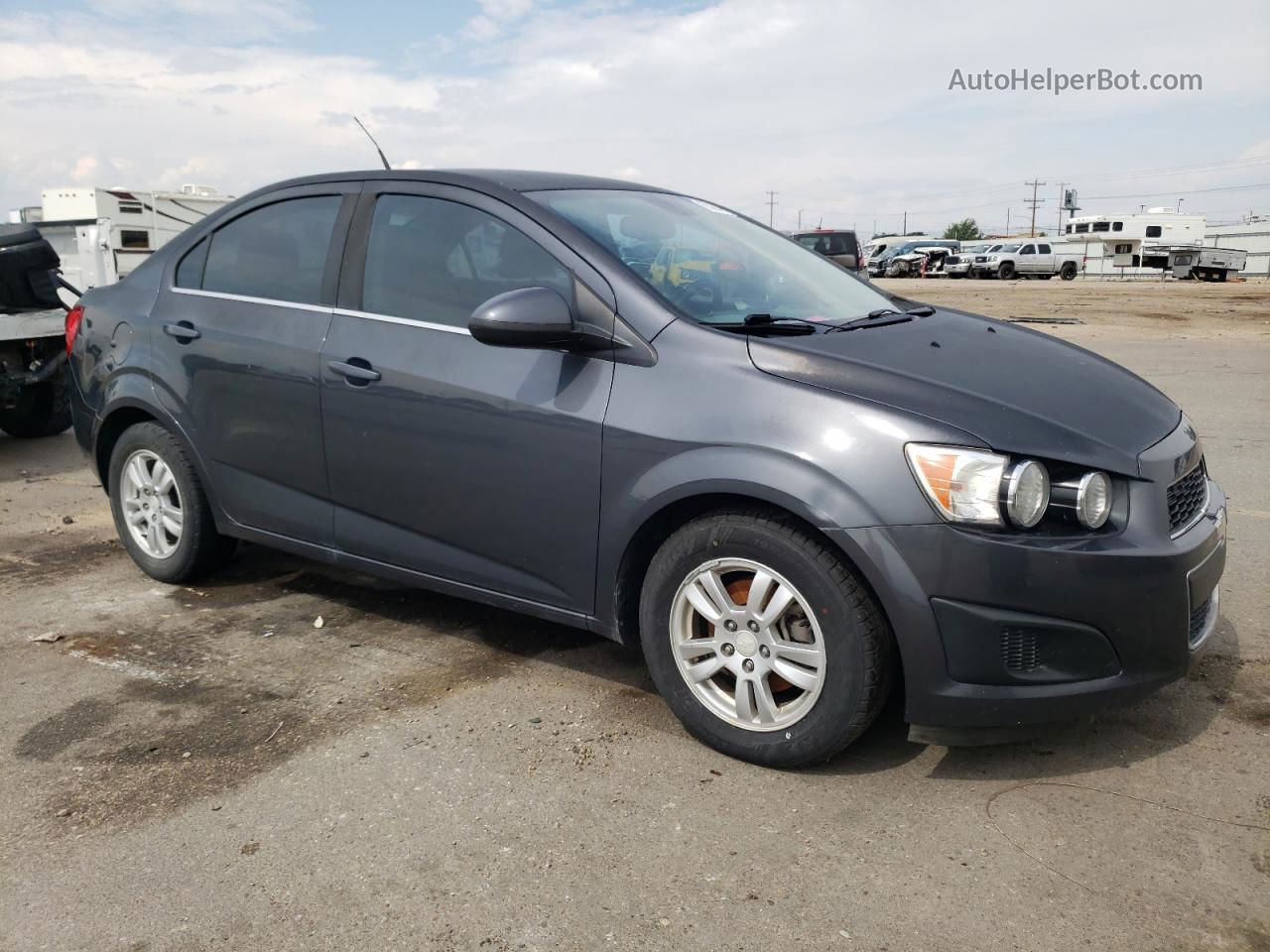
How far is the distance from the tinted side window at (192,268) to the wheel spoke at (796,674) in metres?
2.92

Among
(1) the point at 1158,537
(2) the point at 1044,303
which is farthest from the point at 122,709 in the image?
(2) the point at 1044,303

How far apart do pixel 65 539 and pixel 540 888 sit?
4231 millimetres

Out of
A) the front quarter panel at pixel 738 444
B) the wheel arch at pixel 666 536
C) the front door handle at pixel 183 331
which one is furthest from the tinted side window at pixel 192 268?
the wheel arch at pixel 666 536

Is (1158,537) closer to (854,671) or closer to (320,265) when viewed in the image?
(854,671)

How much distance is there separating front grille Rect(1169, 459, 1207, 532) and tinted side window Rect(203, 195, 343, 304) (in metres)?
2.91

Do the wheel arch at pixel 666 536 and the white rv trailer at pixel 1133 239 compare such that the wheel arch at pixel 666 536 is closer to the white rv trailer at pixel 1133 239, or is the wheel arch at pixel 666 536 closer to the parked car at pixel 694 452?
the parked car at pixel 694 452

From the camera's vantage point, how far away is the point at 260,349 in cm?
433

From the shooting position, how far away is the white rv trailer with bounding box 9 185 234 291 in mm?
12227

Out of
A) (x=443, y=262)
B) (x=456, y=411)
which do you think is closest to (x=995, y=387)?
(x=456, y=411)

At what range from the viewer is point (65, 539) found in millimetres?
5930

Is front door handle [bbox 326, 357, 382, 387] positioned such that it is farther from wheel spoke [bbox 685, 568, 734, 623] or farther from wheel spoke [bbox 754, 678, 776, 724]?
wheel spoke [bbox 754, 678, 776, 724]

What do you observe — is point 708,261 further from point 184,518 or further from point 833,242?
point 833,242

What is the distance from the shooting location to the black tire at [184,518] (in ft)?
15.6

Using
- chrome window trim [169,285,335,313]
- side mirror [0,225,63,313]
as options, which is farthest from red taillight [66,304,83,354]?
side mirror [0,225,63,313]
